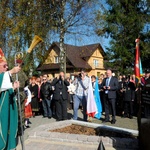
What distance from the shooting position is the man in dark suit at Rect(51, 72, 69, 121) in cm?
1001

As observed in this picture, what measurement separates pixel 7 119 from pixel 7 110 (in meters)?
0.16

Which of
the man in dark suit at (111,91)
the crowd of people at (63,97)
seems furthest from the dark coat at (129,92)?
the man in dark suit at (111,91)

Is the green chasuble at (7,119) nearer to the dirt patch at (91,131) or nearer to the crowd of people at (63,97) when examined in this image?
the crowd of people at (63,97)

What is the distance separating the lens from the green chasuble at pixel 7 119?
14.3ft

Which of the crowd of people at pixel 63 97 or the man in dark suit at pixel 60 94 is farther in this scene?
the man in dark suit at pixel 60 94

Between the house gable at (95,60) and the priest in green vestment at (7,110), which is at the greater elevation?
the house gable at (95,60)

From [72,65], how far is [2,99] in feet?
121

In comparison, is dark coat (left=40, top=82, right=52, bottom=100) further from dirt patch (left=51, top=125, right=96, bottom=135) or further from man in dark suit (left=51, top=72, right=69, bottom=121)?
dirt patch (left=51, top=125, right=96, bottom=135)

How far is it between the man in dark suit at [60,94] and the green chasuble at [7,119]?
5.42 meters

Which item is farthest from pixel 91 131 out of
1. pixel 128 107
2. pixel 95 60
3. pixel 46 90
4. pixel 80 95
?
pixel 95 60

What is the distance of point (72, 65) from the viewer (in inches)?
1624

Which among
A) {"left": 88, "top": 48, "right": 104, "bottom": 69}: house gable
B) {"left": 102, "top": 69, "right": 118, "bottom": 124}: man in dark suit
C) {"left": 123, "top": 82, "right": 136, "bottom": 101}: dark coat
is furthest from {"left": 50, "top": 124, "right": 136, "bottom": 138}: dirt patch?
{"left": 88, "top": 48, "right": 104, "bottom": 69}: house gable

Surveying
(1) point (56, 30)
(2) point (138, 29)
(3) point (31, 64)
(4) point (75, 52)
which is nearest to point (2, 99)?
(1) point (56, 30)

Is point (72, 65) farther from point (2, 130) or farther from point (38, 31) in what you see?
point (2, 130)
